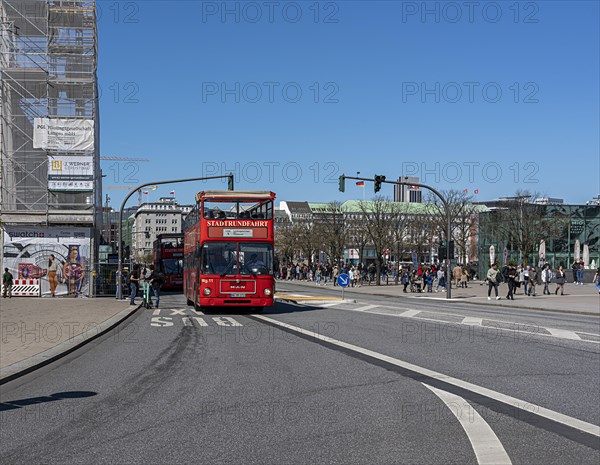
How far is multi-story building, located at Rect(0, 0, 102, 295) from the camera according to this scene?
38.6 metres

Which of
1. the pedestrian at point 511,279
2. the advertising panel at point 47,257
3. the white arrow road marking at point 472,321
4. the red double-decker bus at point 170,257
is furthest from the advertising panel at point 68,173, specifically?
the white arrow road marking at point 472,321

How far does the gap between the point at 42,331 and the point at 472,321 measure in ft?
38.7

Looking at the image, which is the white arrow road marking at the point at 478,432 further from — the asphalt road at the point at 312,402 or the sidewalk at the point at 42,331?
the sidewalk at the point at 42,331

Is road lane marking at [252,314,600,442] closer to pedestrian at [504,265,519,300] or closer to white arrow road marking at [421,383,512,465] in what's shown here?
white arrow road marking at [421,383,512,465]

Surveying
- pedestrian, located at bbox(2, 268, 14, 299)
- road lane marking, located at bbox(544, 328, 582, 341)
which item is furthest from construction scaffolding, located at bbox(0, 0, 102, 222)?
road lane marking, located at bbox(544, 328, 582, 341)

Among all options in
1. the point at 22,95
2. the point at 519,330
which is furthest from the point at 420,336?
the point at 22,95

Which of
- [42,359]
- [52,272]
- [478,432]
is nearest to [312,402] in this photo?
[478,432]

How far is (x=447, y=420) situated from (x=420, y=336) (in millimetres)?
9383

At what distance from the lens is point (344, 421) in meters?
7.18

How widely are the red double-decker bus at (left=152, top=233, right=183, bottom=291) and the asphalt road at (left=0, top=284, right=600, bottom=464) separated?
109 feet

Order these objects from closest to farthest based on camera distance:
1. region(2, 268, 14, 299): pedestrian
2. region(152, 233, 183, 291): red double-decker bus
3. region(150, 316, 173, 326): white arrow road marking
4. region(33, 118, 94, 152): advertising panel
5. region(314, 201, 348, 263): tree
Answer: region(150, 316, 173, 326): white arrow road marking → region(2, 268, 14, 299): pedestrian → region(33, 118, 94, 152): advertising panel → region(152, 233, 183, 291): red double-decker bus → region(314, 201, 348, 263): tree

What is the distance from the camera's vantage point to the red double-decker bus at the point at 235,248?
2462 centimetres

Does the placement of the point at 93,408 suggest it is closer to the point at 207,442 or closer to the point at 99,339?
the point at 207,442

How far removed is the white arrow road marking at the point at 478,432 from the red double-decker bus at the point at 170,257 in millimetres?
41125
